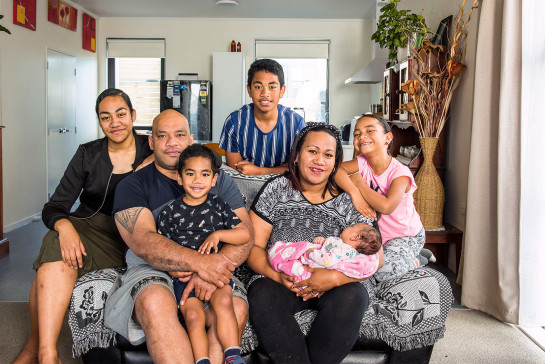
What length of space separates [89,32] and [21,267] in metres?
4.94

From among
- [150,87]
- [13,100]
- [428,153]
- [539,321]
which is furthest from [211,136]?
[539,321]

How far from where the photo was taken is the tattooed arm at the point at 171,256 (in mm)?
1868

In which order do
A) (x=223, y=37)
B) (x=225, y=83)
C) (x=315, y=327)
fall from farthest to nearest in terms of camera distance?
(x=223, y=37) → (x=225, y=83) → (x=315, y=327)

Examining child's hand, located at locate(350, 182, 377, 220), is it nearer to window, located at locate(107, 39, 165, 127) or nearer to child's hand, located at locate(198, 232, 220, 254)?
child's hand, located at locate(198, 232, 220, 254)

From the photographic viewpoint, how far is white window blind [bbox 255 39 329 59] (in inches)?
320

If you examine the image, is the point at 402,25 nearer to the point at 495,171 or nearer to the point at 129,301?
the point at 495,171

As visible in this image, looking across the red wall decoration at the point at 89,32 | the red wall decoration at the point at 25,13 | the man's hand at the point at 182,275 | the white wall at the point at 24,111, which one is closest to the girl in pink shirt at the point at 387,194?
the man's hand at the point at 182,275

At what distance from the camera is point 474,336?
2598 millimetres

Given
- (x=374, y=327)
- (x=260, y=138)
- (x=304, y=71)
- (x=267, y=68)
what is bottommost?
(x=374, y=327)

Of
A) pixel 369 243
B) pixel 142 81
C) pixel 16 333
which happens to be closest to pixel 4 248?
pixel 16 333

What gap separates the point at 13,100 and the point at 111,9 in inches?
111

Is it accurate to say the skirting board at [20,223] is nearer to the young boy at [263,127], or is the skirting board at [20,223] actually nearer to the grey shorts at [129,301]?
the young boy at [263,127]

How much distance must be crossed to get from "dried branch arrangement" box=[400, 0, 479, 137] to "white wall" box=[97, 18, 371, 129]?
14.2 feet

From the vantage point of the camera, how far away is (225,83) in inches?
306
